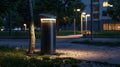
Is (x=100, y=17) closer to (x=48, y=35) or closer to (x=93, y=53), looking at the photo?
(x=93, y=53)

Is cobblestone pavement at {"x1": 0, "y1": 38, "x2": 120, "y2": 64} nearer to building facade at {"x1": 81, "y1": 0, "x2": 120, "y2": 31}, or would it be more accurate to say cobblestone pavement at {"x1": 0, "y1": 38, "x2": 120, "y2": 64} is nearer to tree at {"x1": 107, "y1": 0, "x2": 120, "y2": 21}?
tree at {"x1": 107, "y1": 0, "x2": 120, "y2": 21}

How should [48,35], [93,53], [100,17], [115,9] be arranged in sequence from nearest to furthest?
[48,35] → [93,53] → [115,9] → [100,17]

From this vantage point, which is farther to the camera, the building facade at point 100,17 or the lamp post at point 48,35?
the building facade at point 100,17

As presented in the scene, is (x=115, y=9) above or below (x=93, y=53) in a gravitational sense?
above

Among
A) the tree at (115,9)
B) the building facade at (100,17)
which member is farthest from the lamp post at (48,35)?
the building facade at (100,17)

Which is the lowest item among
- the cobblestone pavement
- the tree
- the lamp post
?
the cobblestone pavement

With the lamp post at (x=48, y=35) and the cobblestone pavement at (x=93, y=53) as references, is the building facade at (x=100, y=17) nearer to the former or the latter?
the cobblestone pavement at (x=93, y=53)

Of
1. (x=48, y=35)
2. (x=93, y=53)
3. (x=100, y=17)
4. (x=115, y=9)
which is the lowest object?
(x=93, y=53)

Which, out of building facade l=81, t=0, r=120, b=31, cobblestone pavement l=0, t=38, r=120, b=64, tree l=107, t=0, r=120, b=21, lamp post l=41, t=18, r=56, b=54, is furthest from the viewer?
building facade l=81, t=0, r=120, b=31

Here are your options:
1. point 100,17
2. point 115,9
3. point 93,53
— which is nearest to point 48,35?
point 93,53

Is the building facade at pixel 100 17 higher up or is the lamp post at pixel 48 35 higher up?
the building facade at pixel 100 17

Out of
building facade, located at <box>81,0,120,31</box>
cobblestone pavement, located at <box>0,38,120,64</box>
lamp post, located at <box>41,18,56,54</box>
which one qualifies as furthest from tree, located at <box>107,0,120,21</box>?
building facade, located at <box>81,0,120,31</box>

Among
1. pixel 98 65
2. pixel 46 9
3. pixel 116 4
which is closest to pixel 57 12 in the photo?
pixel 46 9

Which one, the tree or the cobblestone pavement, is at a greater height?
the tree
